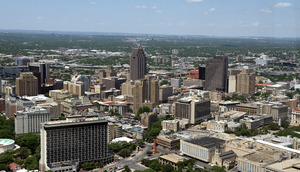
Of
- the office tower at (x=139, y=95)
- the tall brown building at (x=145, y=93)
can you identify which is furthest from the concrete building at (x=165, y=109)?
the office tower at (x=139, y=95)

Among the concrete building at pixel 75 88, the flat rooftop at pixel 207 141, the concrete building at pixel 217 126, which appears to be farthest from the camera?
the concrete building at pixel 75 88

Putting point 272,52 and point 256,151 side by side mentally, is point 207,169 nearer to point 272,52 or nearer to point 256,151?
point 256,151

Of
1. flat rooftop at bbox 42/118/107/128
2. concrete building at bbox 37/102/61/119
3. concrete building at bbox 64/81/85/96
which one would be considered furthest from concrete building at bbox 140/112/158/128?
concrete building at bbox 64/81/85/96

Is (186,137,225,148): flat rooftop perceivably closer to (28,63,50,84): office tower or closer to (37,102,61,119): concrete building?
(37,102,61,119): concrete building

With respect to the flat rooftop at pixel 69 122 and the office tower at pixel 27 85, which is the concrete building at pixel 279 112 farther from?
the office tower at pixel 27 85

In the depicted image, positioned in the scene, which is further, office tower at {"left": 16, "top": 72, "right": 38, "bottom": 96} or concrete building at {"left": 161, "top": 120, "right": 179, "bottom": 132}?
office tower at {"left": 16, "top": 72, "right": 38, "bottom": 96}

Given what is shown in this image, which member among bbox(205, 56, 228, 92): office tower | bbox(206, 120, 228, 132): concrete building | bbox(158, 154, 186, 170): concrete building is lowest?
bbox(158, 154, 186, 170): concrete building

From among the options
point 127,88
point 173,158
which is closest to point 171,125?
point 173,158
